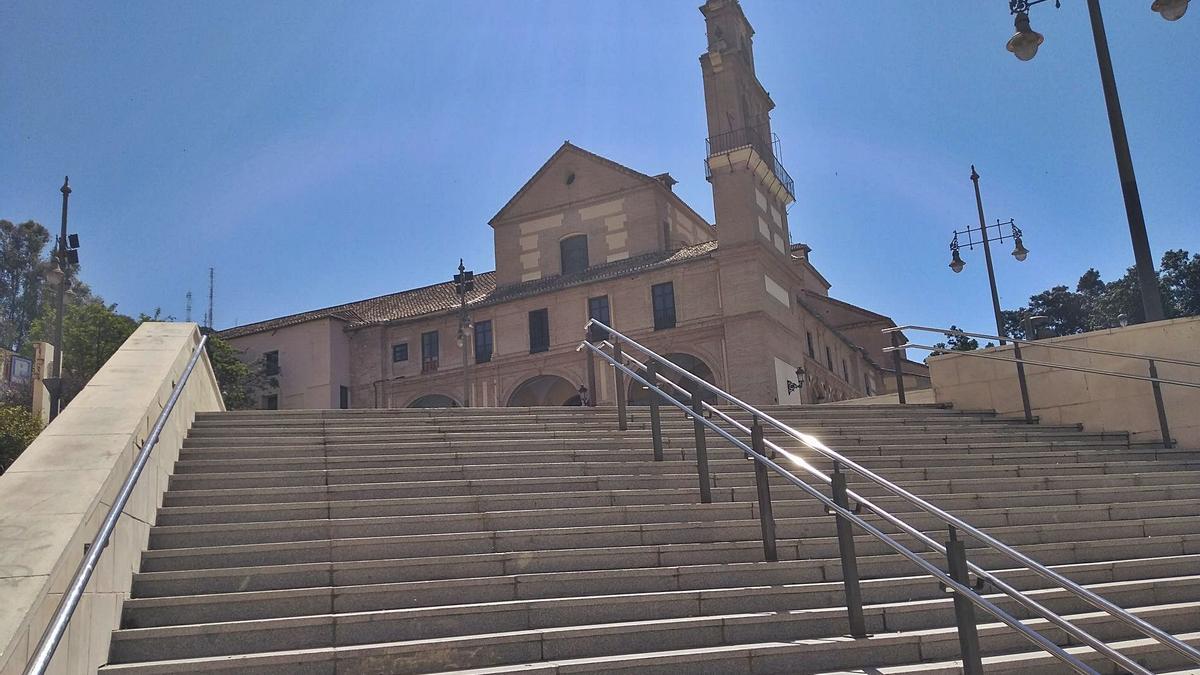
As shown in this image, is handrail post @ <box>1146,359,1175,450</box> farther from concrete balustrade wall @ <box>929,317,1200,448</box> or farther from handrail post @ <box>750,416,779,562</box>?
handrail post @ <box>750,416,779,562</box>

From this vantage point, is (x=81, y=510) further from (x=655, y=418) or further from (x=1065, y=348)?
(x=1065, y=348)

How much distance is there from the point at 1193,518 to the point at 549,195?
37174 millimetres

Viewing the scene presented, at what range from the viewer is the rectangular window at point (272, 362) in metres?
45.1

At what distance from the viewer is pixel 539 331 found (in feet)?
130

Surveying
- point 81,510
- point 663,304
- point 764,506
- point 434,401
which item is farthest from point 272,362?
point 81,510

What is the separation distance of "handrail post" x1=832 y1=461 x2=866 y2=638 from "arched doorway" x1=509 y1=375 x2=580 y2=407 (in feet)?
111

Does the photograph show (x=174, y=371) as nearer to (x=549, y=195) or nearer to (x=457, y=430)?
(x=457, y=430)

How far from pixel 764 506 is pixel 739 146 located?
3159 cm

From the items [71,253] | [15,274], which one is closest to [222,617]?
[71,253]

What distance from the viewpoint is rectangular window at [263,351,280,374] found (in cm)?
4509

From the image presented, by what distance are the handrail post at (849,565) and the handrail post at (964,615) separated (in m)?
1.00

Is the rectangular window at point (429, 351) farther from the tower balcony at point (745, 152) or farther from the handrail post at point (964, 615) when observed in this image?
the handrail post at point (964, 615)

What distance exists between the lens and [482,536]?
6.33 meters

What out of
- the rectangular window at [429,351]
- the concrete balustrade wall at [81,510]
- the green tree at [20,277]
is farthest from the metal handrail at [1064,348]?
the green tree at [20,277]
